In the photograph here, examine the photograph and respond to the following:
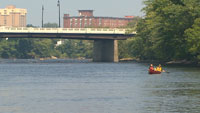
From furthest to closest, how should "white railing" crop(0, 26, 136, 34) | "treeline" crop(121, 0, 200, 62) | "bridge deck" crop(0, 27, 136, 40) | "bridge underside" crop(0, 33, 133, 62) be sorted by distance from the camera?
"bridge underside" crop(0, 33, 133, 62) → "bridge deck" crop(0, 27, 136, 40) → "white railing" crop(0, 26, 136, 34) → "treeline" crop(121, 0, 200, 62)

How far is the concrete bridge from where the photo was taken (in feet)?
497

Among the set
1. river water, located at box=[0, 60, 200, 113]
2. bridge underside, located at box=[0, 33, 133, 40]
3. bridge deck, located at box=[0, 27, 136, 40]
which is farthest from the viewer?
bridge underside, located at box=[0, 33, 133, 40]

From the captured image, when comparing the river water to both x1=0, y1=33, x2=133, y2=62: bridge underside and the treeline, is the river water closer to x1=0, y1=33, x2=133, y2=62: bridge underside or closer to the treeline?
the treeline

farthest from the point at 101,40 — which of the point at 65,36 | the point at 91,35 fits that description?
the point at 65,36

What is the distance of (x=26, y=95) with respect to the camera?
172 feet

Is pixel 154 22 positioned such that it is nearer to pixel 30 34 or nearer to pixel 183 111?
pixel 30 34

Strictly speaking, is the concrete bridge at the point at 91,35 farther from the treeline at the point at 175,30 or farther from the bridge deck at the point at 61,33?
the treeline at the point at 175,30

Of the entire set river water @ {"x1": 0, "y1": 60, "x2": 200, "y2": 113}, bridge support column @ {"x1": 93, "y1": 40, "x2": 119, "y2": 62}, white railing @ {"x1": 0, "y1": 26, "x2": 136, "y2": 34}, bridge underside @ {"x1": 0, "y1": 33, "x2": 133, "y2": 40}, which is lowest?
river water @ {"x1": 0, "y1": 60, "x2": 200, "y2": 113}

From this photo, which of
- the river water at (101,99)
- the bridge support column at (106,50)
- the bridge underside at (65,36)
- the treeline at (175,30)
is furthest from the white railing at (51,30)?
the river water at (101,99)

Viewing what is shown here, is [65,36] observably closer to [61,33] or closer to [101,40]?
[61,33]

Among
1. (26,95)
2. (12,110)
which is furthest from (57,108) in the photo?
(26,95)

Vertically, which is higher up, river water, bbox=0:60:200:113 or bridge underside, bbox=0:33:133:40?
bridge underside, bbox=0:33:133:40

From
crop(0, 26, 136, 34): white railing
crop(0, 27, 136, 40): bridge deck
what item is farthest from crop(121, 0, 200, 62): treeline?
crop(0, 27, 136, 40): bridge deck

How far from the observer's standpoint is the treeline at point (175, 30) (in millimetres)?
106000
